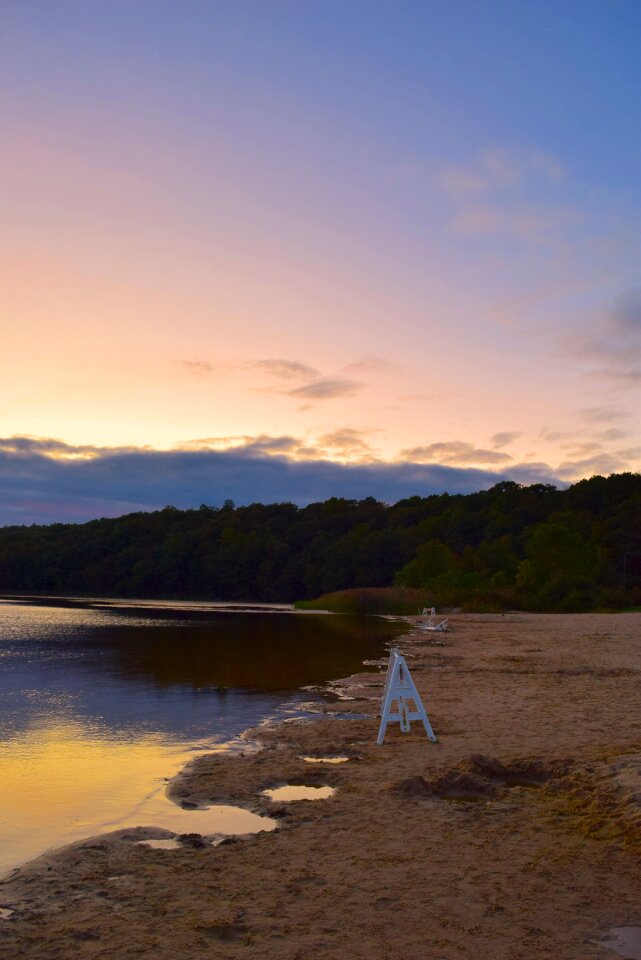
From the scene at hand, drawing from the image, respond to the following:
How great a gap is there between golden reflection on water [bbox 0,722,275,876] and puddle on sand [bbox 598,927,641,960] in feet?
12.9

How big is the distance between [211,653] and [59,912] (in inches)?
986

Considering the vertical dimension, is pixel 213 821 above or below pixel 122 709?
above

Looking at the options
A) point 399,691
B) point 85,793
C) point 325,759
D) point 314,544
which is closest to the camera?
point 85,793

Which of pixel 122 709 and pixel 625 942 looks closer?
pixel 625 942

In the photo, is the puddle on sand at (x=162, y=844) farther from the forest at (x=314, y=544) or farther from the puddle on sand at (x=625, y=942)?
the forest at (x=314, y=544)

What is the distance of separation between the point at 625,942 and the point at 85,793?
7059 mm

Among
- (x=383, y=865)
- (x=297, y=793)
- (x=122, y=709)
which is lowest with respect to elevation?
(x=122, y=709)

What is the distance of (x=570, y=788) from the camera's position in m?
9.49

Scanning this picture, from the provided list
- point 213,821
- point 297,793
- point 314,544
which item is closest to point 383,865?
point 213,821

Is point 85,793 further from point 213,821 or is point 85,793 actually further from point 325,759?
point 325,759

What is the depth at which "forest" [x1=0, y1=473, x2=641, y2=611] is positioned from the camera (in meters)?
92.3

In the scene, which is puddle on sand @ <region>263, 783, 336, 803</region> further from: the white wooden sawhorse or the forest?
the forest

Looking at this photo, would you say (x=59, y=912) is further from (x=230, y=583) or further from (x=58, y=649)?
(x=230, y=583)

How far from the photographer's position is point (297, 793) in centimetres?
1000
